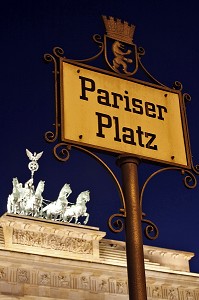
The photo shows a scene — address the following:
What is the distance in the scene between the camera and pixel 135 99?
417 cm

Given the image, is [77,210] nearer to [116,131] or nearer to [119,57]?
[119,57]

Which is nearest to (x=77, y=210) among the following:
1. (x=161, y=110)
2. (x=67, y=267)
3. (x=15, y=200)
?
(x=15, y=200)

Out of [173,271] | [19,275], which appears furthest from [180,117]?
[173,271]

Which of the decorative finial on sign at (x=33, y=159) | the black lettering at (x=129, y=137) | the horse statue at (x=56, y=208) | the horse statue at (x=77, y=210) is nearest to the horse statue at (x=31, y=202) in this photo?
the horse statue at (x=56, y=208)

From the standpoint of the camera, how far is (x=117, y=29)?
4277mm

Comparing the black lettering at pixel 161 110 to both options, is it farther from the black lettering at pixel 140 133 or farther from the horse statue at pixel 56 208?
the horse statue at pixel 56 208

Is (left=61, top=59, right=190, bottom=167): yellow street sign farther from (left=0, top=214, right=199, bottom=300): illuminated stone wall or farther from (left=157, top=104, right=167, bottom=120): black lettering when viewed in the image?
(left=0, top=214, right=199, bottom=300): illuminated stone wall

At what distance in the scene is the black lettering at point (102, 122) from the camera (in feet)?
12.9

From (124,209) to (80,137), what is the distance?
1.71ft

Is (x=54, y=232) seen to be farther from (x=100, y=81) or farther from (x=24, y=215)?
(x=100, y=81)

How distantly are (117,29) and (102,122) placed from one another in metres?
0.74

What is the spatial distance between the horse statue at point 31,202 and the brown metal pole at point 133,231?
2748 cm

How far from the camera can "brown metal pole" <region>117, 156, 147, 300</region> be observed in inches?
141

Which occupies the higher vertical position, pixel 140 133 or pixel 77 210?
pixel 77 210
